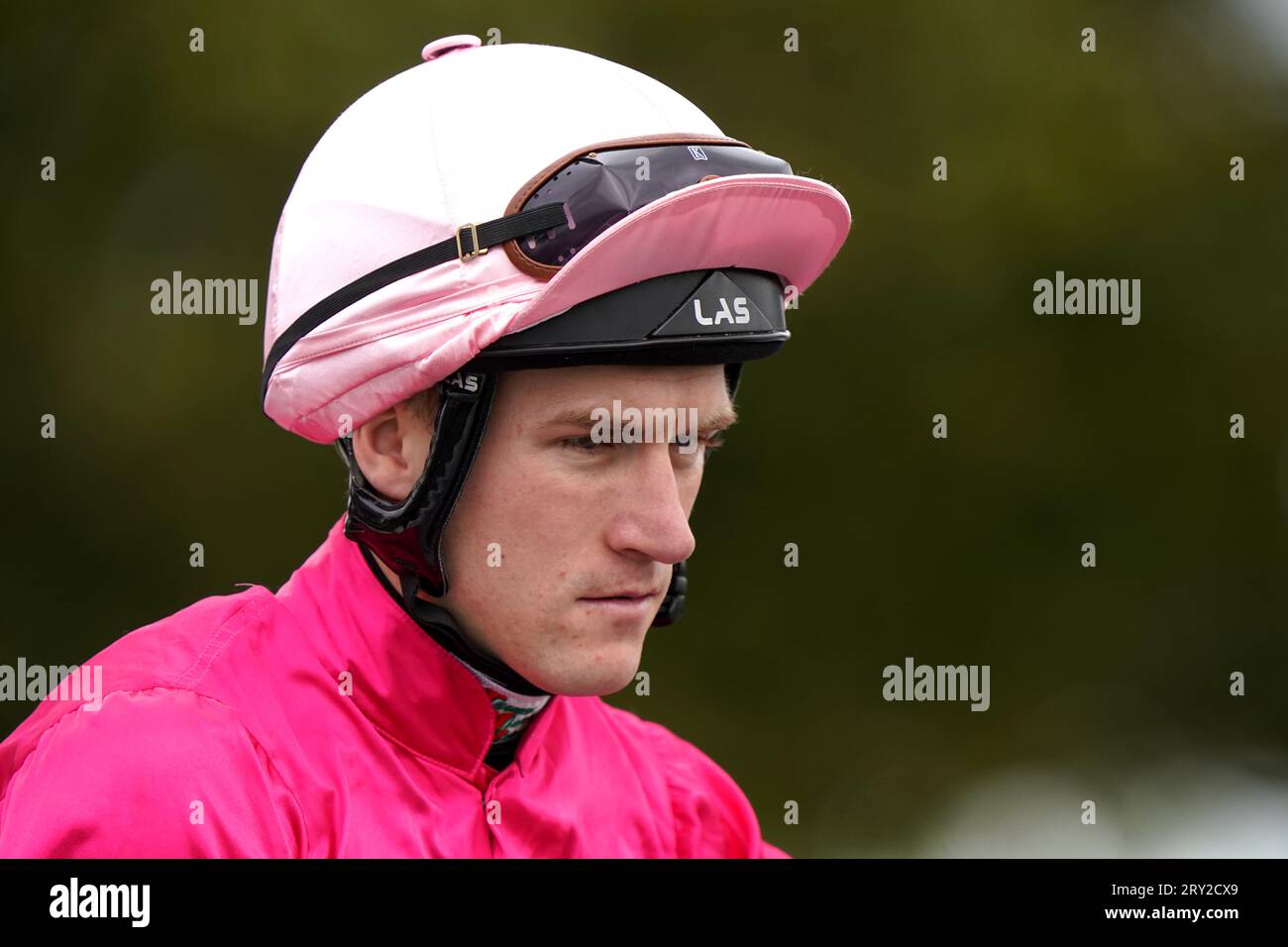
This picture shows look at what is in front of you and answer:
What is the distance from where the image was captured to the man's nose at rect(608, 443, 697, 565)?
7.50 ft

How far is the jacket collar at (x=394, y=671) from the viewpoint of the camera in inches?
94.6

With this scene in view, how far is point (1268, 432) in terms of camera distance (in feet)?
23.5

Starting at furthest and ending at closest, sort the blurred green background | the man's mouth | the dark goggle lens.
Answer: the blurred green background
the man's mouth
the dark goggle lens

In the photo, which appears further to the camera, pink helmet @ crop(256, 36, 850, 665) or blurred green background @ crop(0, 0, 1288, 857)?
blurred green background @ crop(0, 0, 1288, 857)

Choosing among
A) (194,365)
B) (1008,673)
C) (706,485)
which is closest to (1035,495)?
(1008,673)

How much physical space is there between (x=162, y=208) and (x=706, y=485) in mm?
2614

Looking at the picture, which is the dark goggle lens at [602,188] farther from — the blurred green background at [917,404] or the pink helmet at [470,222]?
the blurred green background at [917,404]

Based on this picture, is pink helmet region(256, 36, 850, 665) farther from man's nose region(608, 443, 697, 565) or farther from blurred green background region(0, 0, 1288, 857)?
blurred green background region(0, 0, 1288, 857)

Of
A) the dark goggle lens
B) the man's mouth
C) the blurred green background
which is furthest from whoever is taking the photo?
the blurred green background

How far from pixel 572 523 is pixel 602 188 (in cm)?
53

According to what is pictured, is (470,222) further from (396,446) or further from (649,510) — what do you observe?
(649,510)

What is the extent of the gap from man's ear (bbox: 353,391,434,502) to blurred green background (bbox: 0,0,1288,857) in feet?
12.1

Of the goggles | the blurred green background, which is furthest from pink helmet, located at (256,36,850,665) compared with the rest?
the blurred green background
